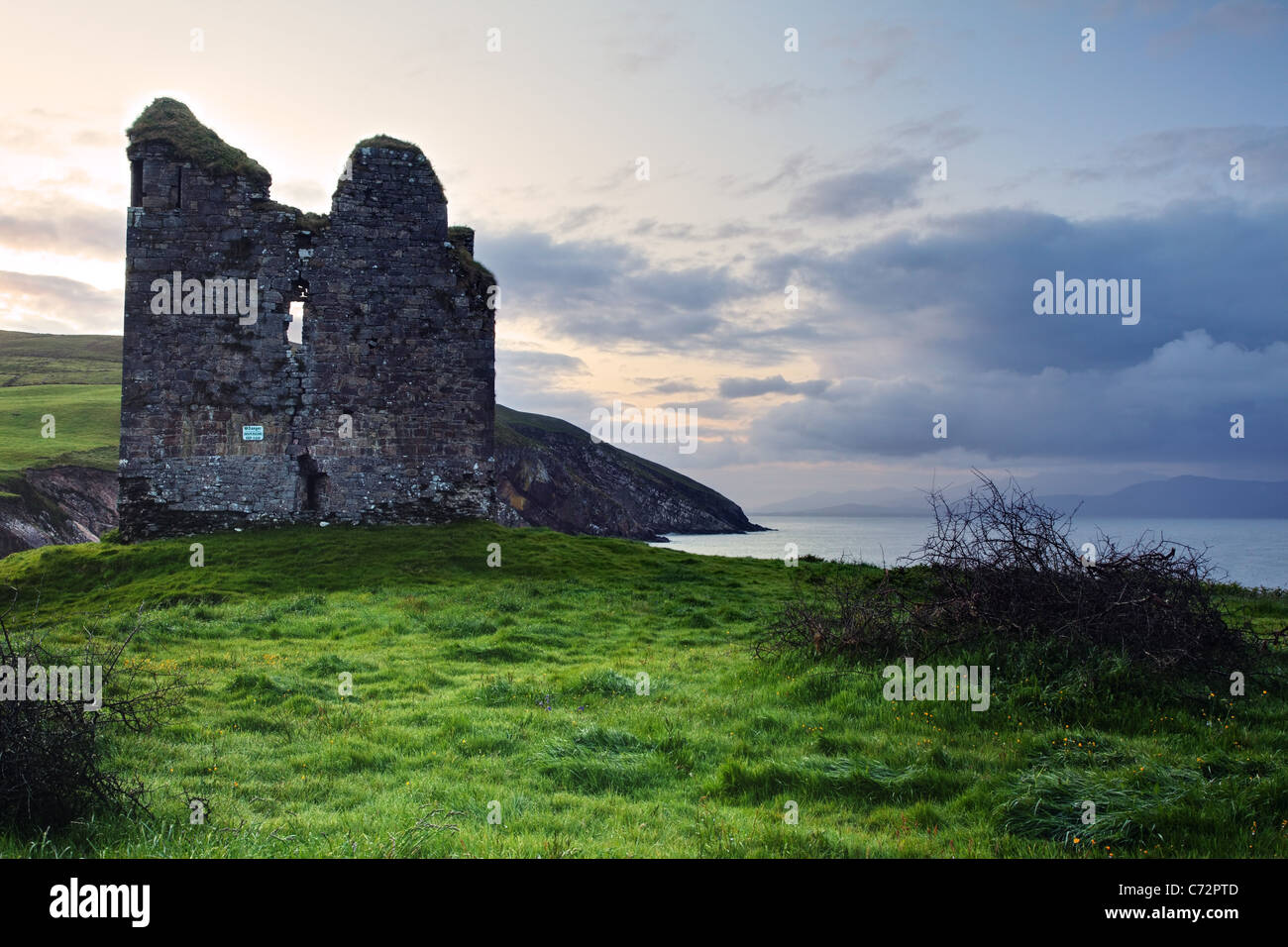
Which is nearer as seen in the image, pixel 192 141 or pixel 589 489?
pixel 192 141

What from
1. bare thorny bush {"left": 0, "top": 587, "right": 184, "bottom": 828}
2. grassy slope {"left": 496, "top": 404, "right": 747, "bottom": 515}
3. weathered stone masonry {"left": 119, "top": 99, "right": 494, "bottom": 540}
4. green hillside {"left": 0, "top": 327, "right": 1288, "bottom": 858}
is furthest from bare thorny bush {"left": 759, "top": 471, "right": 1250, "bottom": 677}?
grassy slope {"left": 496, "top": 404, "right": 747, "bottom": 515}

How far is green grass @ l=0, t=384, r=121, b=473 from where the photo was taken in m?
42.4

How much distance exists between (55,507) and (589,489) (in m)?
→ 55.2

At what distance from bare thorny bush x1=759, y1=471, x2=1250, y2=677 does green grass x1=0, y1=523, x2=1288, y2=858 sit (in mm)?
598

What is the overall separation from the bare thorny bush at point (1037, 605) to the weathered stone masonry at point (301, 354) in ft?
58.8

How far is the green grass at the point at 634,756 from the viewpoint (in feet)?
19.1

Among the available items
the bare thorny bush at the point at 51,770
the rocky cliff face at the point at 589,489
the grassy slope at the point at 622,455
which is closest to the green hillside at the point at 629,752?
the bare thorny bush at the point at 51,770

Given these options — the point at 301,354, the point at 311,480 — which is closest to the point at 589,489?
the point at 311,480

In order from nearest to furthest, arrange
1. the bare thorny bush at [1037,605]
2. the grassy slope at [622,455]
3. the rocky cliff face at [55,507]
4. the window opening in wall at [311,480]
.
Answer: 1. the bare thorny bush at [1037,605]
2. the window opening in wall at [311,480]
3. the rocky cliff face at [55,507]
4. the grassy slope at [622,455]

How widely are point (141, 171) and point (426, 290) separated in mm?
9312

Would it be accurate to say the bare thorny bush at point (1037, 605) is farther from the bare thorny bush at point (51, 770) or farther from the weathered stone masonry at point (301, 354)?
the weathered stone masonry at point (301, 354)

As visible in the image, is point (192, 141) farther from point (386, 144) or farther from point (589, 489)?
point (589, 489)

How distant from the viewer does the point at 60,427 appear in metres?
51.8
